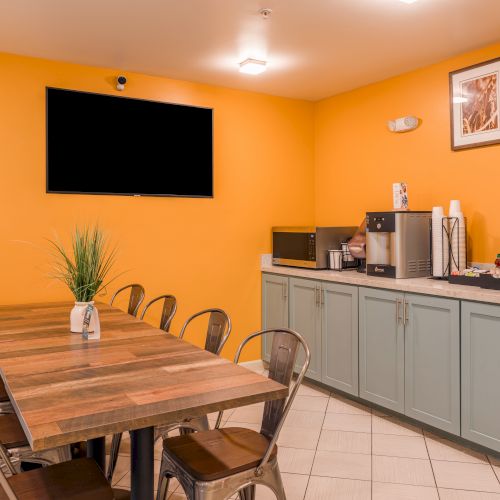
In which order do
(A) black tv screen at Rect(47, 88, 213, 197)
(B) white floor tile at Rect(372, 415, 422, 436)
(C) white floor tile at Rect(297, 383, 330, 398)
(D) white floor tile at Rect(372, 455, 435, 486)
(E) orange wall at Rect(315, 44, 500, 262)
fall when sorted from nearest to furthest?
(D) white floor tile at Rect(372, 455, 435, 486), (B) white floor tile at Rect(372, 415, 422, 436), (E) orange wall at Rect(315, 44, 500, 262), (A) black tv screen at Rect(47, 88, 213, 197), (C) white floor tile at Rect(297, 383, 330, 398)

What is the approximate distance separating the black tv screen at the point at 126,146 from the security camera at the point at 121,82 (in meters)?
0.08

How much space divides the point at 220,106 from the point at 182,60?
0.72m

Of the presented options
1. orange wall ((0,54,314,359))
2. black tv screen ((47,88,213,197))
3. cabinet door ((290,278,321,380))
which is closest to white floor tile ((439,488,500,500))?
cabinet door ((290,278,321,380))

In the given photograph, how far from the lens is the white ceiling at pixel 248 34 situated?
2.75m

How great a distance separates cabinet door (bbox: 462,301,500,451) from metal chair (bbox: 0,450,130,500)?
2.01 m

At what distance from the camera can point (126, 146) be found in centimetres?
387

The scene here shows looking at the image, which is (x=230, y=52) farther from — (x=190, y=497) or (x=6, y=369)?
(x=190, y=497)

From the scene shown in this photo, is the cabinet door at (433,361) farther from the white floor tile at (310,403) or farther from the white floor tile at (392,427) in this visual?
the white floor tile at (310,403)

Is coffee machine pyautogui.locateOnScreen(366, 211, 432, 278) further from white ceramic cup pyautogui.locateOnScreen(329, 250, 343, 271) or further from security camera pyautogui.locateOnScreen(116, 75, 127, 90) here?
security camera pyautogui.locateOnScreen(116, 75, 127, 90)

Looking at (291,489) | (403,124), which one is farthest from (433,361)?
(403,124)

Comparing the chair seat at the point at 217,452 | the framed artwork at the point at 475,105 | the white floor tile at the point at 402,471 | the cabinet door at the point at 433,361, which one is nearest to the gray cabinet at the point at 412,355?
the cabinet door at the point at 433,361

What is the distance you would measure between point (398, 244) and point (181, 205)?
5.64 ft

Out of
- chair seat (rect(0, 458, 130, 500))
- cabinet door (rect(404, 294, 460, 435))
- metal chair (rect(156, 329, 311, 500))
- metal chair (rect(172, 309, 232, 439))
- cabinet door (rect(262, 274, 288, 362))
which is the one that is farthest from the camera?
cabinet door (rect(262, 274, 288, 362))

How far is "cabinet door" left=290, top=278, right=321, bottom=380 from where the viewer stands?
3.93 meters
